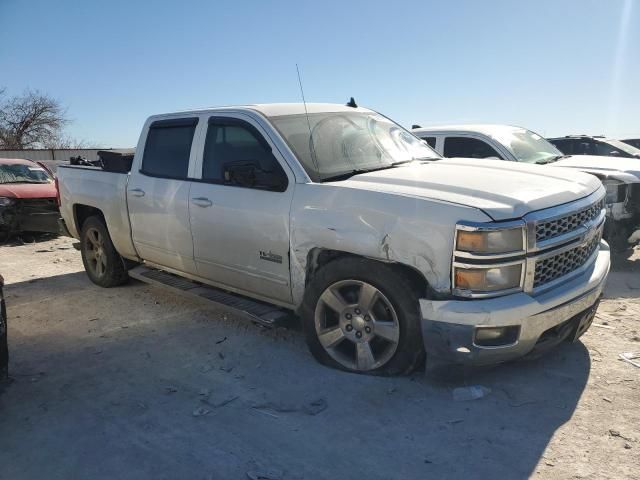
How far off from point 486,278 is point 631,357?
1.71 metres

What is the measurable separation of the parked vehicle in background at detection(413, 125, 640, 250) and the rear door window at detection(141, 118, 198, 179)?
12.8ft

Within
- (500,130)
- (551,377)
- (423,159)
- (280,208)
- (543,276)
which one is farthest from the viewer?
(500,130)

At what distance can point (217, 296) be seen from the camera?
15.1 ft

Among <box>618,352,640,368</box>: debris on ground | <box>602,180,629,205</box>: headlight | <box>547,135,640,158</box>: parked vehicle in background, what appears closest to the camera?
<box>618,352,640,368</box>: debris on ground

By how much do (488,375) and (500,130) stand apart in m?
4.84

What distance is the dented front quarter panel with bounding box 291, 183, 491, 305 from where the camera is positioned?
3.13m

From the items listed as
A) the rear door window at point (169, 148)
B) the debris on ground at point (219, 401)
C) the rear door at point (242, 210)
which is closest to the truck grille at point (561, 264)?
the rear door at point (242, 210)

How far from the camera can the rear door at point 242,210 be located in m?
3.96

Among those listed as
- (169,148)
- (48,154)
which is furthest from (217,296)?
(48,154)

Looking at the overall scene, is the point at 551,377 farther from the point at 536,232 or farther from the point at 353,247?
the point at 353,247

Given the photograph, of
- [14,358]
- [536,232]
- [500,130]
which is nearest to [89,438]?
[14,358]

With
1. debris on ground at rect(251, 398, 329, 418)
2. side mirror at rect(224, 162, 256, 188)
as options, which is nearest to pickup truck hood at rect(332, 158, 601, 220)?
side mirror at rect(224, 162, 256, 188)

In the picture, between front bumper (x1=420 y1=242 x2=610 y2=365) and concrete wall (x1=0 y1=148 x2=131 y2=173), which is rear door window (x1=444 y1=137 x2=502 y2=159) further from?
concrete wall (x1=0 y1=148 x2=131 y2=173)

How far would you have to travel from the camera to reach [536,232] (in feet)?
10.3
